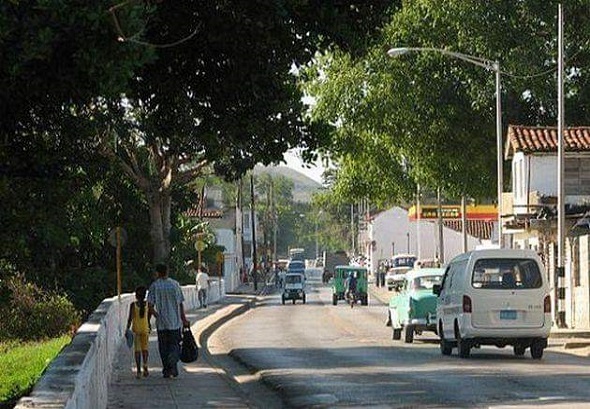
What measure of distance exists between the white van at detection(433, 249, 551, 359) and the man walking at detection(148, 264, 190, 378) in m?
6.76

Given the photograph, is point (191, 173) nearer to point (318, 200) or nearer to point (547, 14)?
point (318, 200)

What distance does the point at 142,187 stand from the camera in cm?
6000

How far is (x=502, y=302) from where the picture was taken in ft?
90.2

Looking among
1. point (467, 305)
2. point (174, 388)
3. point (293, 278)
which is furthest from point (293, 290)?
point (174, 388)

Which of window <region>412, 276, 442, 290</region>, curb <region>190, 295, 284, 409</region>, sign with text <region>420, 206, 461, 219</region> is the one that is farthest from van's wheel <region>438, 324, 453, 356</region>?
sign with text <region>420, 206, 461, 219</region>

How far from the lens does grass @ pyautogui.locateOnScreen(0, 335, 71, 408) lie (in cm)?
2334

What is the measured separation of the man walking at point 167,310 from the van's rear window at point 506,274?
7002 mm

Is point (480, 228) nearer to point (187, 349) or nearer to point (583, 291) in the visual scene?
point (583, 291)

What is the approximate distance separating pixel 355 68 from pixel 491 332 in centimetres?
2727

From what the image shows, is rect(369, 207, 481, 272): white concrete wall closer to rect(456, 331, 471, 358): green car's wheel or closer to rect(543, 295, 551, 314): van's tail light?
rect(456, 331, 471, 358): green car's wheel

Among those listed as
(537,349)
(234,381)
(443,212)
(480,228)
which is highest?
(443,212)

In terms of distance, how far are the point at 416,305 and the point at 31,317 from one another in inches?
598

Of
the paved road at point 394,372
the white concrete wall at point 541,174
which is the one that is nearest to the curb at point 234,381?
the paved road at point 394,372

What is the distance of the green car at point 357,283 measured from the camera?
2736 inches
